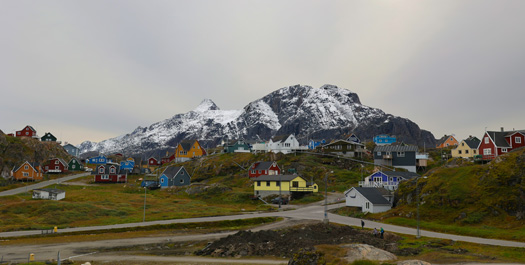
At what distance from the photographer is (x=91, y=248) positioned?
43844mm

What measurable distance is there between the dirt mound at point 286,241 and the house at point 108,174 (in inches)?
3859

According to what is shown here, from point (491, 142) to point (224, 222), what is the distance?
60.6 meters

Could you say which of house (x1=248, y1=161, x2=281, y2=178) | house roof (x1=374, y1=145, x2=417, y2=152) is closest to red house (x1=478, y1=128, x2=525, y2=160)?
house roof (x1=374, y1=145, x2=417, y2=152)

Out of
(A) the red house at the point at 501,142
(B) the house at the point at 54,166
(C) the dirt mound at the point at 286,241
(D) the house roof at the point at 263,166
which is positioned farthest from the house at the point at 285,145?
(B) the house at the point at 54,166

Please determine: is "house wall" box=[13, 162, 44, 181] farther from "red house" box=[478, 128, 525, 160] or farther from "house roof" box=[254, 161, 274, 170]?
"red house" box=[478, 128, 525, 160]

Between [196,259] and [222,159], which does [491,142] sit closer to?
[196,259]

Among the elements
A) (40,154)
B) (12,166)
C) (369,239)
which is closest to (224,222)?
(369,239)

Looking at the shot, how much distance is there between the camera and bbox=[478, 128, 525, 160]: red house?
73.7 m

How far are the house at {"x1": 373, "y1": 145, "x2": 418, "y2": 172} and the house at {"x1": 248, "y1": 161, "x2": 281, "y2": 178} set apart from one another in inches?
1267

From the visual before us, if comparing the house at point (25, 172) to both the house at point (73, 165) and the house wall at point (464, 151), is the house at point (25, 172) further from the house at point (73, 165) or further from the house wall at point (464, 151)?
the house wall at point (464, 151)

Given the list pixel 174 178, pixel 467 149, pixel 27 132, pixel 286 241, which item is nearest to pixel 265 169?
pixel 174 178

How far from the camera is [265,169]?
10744cm

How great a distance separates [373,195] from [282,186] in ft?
89.1

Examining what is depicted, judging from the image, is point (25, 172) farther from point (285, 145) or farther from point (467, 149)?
point (467, 149)
